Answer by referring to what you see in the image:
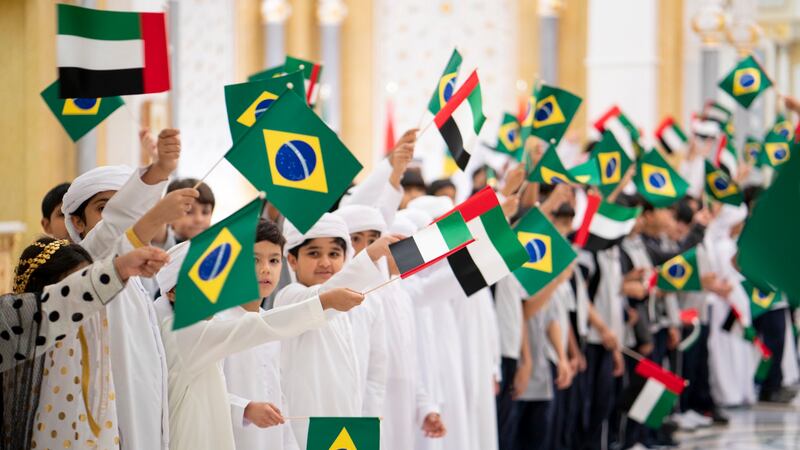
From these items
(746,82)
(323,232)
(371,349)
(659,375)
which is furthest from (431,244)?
(746,82)

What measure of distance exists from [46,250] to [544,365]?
4408mm

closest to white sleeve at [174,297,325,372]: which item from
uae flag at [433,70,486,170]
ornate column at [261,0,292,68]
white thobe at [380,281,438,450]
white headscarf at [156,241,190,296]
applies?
white headscarf at [156,241,190,296]

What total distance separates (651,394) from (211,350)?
16.1 feet

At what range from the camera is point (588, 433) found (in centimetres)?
866

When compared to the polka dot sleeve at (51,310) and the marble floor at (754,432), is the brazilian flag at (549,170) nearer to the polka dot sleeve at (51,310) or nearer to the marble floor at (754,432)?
the polka dot sleeve at (51,310)

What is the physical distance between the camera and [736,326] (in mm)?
11703

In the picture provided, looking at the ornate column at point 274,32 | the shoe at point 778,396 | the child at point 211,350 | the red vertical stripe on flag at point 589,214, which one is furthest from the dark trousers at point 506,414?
the ornate column at point 274,32

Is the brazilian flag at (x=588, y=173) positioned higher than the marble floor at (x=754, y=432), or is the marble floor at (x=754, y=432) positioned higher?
the brazilian flag at (x=588, y=173)

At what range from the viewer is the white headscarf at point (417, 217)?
21.4ft

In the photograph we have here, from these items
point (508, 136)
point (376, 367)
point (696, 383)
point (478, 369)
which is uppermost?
point (508, 136)

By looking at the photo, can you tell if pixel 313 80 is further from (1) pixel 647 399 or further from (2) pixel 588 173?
(1) pixel 647 399

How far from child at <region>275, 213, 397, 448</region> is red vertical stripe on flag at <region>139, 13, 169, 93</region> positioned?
847mm

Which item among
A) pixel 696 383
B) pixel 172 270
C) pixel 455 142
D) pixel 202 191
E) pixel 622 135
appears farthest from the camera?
pixel 622 135

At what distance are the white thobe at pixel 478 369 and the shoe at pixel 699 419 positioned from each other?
405cm
